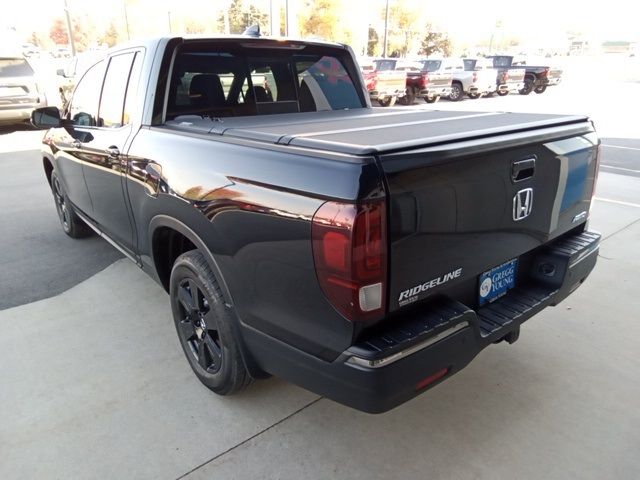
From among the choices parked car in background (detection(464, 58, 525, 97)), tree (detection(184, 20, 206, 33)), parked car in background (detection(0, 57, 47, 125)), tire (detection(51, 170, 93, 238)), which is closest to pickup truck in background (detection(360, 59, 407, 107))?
parked car in background (detection(464, 58, 525, 97))

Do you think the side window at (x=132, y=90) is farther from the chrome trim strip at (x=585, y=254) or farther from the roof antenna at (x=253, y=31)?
the chrome trim strip at (x=585, y=254)

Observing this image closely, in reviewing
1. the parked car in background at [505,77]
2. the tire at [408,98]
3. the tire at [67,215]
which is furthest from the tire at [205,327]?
the parked car in background at [505,77]

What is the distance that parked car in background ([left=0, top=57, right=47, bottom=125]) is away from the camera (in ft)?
36.1

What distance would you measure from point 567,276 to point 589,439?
2.65 feet

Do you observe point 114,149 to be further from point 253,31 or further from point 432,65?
point 432,65

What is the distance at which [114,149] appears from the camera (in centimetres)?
324

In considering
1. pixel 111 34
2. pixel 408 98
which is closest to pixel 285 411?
pixel 408 98

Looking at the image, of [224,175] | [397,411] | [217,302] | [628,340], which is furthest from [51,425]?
[628,340]

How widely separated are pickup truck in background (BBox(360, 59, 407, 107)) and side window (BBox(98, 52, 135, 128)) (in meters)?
13.4

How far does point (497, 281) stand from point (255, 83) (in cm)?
216

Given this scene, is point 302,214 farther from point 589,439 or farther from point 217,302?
point 589,439

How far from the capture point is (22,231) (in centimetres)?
545

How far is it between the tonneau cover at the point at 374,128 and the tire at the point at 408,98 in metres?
16.8

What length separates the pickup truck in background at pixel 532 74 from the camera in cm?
2373
